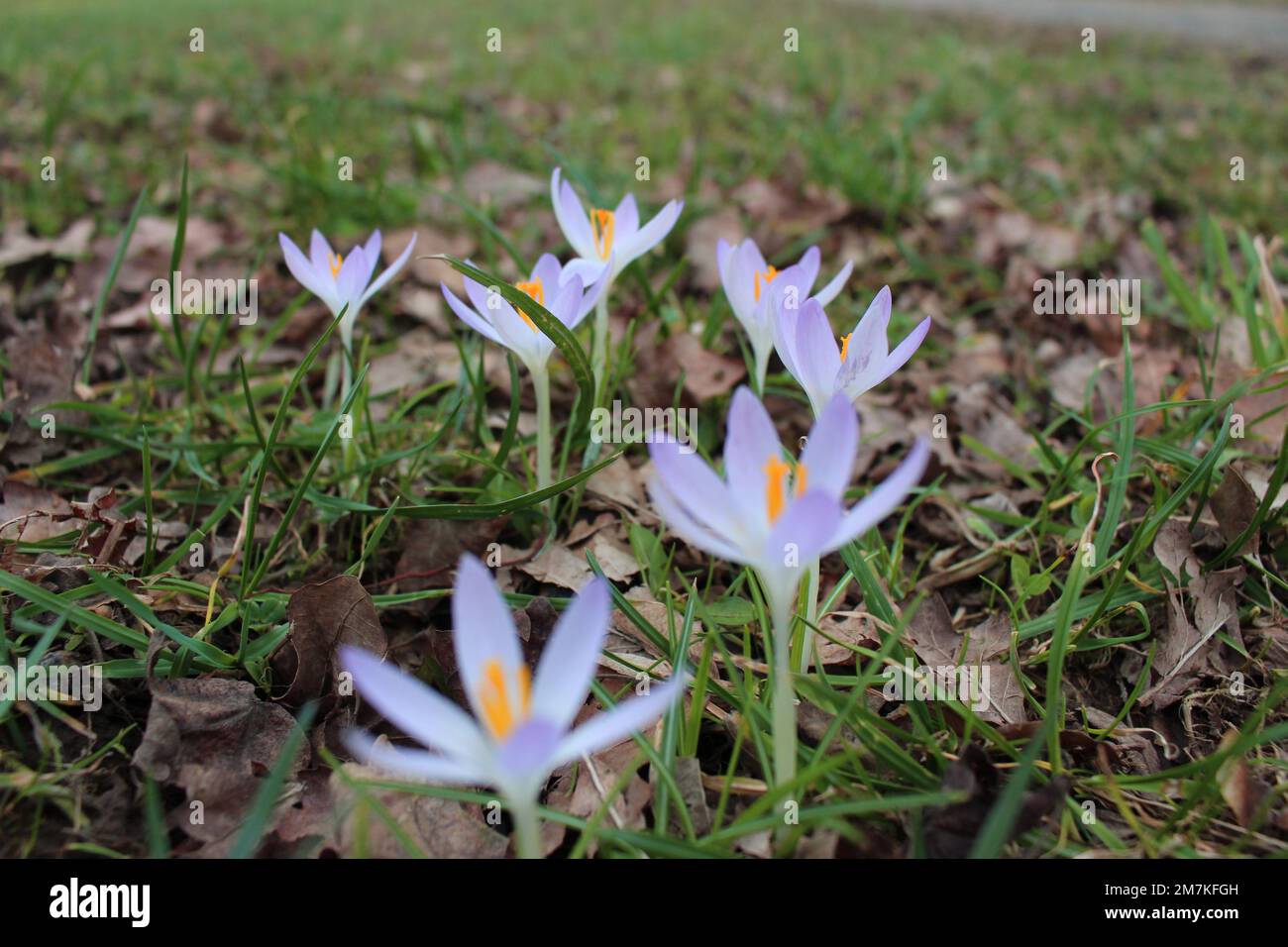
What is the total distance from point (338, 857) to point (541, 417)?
2.61 ft

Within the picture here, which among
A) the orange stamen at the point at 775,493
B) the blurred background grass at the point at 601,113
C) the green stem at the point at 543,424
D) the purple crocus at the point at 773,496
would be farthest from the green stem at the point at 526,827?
the blurred background grass at the point at 601,113

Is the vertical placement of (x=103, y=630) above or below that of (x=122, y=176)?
below

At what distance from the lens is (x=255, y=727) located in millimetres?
1389

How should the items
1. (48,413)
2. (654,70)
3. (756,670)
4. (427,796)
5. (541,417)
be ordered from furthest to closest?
(654,70) → (48,413) → (541,417) → (756,670) → (427,796)

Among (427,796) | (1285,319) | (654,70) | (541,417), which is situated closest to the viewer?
(427,796)

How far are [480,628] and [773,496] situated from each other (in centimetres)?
36

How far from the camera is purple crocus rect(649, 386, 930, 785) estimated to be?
1.04 meters

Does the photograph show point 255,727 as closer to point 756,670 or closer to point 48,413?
point 756,670

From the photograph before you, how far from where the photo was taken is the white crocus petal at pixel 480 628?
102 centimetres

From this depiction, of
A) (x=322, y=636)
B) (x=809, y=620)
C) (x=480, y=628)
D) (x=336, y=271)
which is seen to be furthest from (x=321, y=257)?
(x=809, y=620)

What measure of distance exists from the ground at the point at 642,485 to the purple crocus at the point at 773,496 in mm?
139

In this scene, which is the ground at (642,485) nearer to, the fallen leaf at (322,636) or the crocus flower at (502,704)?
the fallen leaf at (322,636)
